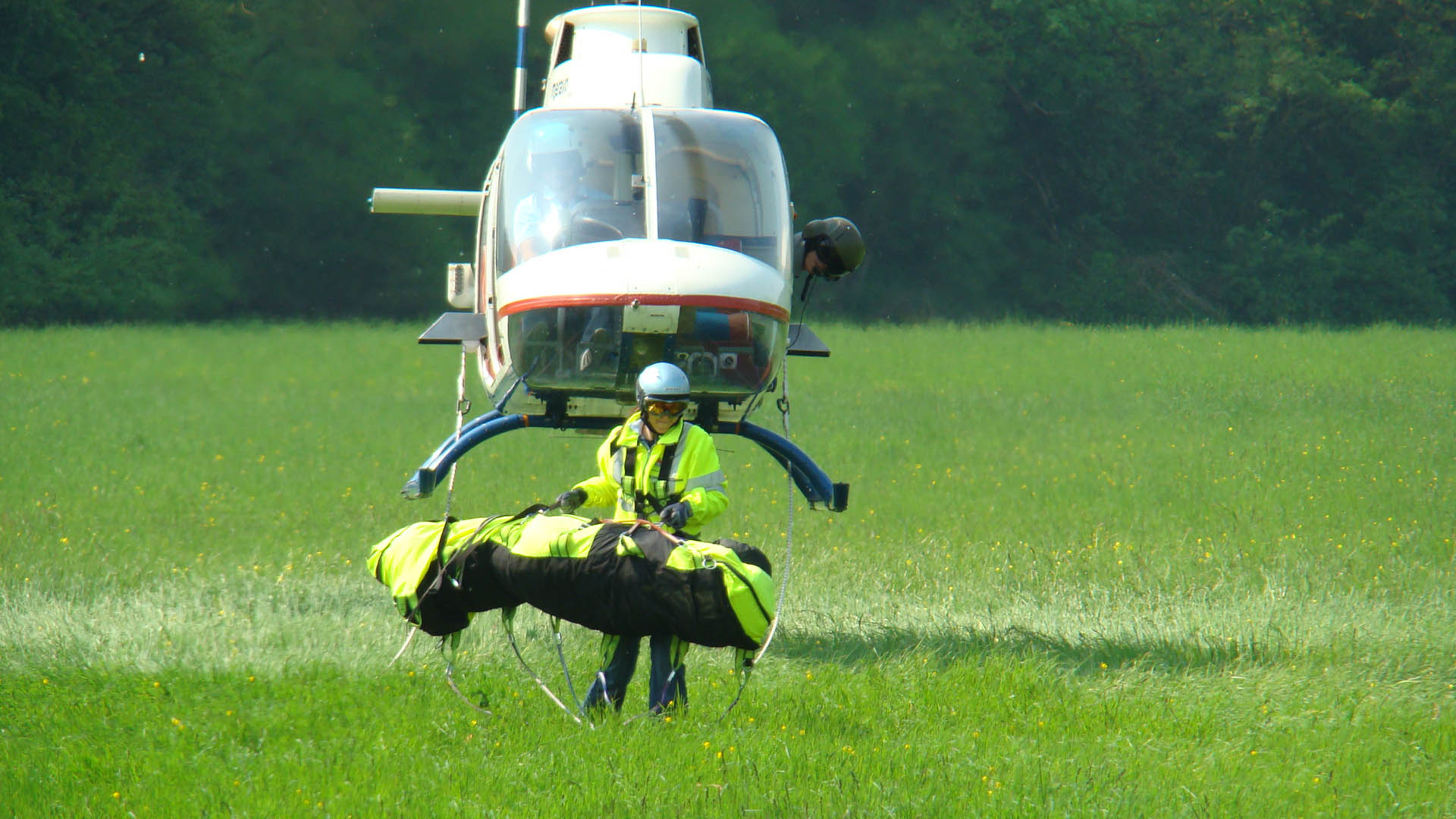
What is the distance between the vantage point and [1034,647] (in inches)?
361

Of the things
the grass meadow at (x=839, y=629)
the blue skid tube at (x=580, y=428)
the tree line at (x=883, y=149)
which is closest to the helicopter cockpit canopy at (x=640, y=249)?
the blue skid tube at (x=580, y=428)

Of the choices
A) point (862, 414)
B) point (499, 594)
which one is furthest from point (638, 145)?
point (862, 414)

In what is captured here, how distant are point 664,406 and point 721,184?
6.13ft

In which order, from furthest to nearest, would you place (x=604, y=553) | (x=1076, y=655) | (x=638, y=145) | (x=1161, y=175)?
(x=1161, y=175) < (x=1076, y=655) < (x=638, y=145) < (x=604, y=553)

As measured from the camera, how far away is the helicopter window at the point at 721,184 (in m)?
8.16

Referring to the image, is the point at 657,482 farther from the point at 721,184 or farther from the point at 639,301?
the point at 721,184

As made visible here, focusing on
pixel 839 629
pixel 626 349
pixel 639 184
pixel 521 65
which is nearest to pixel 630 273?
pixel 626 349

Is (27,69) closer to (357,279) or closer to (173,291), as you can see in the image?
(173,291)

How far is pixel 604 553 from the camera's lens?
6656 mm

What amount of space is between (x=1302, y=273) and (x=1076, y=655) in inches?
1590

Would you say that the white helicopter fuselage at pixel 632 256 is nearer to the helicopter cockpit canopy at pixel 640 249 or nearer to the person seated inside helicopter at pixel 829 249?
the helicopter cockpit canopy at pixel 640 249

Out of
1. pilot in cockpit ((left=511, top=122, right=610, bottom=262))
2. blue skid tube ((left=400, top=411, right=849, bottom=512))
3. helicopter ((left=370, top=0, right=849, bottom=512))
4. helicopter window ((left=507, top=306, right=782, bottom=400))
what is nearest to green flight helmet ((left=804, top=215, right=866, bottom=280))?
helicopter ((left=370, top=0, right=849, bottom=512))

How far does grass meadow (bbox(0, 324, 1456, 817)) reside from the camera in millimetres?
6453

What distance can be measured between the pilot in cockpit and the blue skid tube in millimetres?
996
